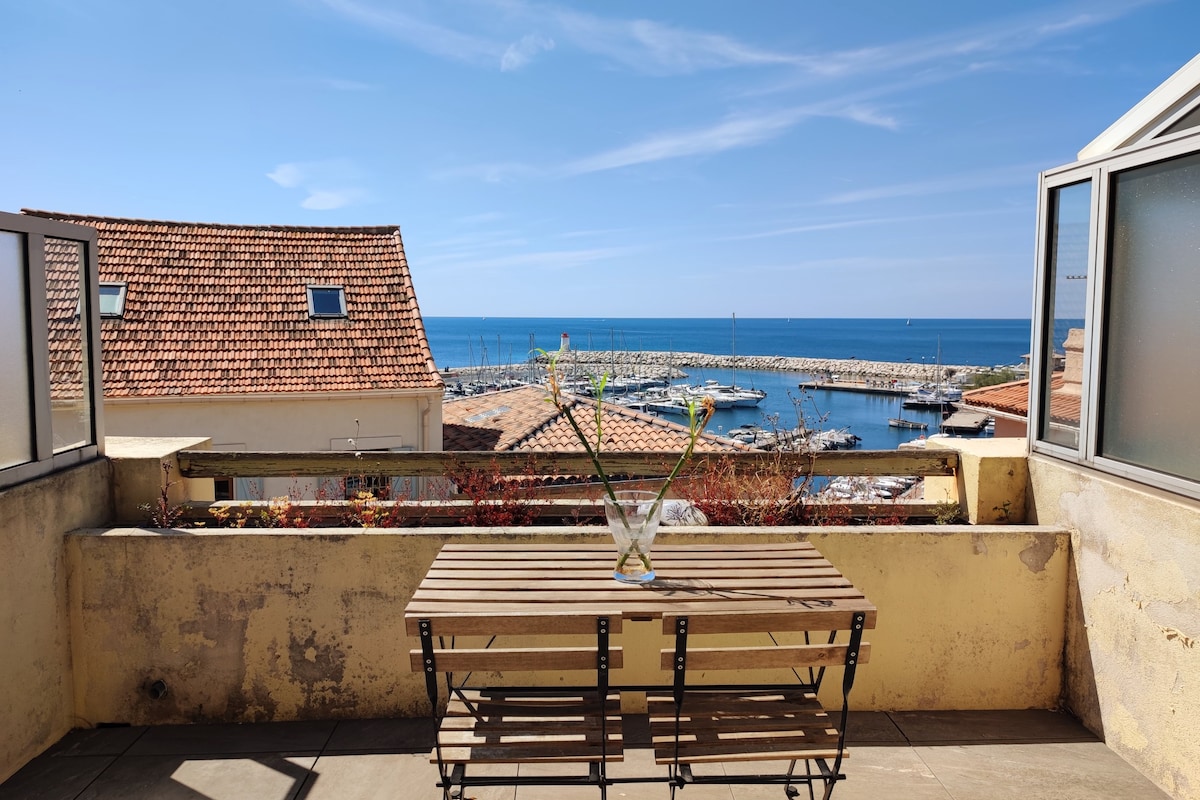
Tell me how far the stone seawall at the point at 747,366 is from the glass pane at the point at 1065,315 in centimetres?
8073

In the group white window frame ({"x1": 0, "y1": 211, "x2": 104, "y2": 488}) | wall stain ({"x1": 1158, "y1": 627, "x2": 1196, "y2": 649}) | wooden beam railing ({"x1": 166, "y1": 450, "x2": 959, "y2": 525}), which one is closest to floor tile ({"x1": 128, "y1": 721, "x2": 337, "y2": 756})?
wooden beam railing ({"x1": 166, "y1": 450, "x2": 959, "y2": 525})

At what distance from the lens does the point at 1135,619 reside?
120 inches

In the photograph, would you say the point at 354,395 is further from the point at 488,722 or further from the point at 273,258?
the point at 488,722

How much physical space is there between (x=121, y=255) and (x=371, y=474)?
1411 centimetres

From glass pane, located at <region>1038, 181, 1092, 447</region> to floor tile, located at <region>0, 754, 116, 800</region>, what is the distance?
4604 millimetres

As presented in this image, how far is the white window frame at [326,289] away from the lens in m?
14.6

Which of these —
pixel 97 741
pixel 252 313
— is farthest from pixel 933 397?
pixel 97 741

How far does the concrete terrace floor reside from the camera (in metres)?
2.88

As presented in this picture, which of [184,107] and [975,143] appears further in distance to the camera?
[975,143]

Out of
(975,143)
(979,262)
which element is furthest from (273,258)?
(979,262)

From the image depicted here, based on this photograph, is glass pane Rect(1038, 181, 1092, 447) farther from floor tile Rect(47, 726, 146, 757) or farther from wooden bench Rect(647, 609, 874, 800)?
floor tile Rect(47, 726, 146, 757)

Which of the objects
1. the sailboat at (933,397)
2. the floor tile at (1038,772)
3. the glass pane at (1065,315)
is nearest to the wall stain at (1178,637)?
the floor tile at (1038,772)

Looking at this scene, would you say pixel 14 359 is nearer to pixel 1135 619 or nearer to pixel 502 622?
pixel 502 622

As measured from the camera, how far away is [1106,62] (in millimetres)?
20188
